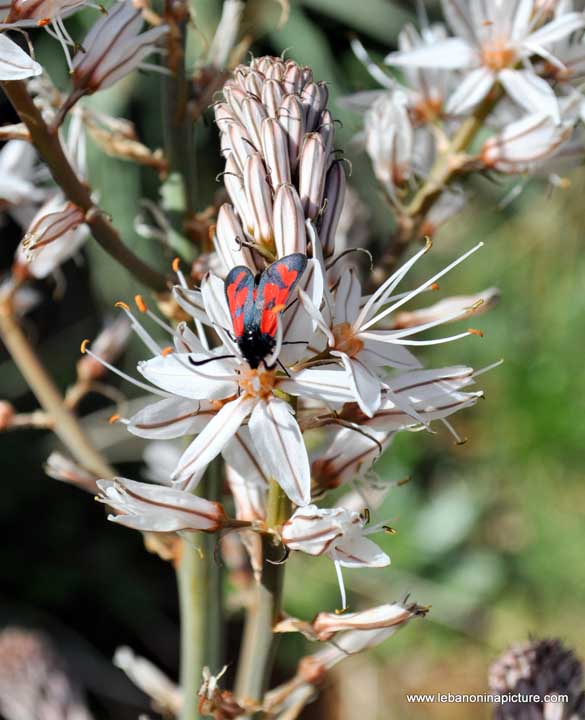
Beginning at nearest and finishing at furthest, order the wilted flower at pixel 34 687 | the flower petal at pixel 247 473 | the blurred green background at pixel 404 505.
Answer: the flower petal at pixel 247 473 < the wilted flower at pixel 34 687 < the blurred green background at pixel 404 505

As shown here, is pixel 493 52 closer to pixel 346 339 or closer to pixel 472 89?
pixel 472 89

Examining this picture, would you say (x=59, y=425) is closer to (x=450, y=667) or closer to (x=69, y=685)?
(x=69, y=685)

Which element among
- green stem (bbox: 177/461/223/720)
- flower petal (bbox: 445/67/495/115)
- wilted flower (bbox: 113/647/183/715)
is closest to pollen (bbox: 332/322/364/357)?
green stem (bbox: 177/461/223/720)

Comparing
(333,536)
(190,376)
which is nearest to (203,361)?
(190,376)

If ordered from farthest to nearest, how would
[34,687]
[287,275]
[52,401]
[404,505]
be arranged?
[404,505]
[34,687]
[52,401]
[287,275]

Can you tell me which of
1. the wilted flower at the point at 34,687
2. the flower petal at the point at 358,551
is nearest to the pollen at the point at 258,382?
the flower petal at the point at 358,551

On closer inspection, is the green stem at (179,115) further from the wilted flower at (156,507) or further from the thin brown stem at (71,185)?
the wilted flower at (156,507)

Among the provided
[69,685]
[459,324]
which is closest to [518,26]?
[69,685]
